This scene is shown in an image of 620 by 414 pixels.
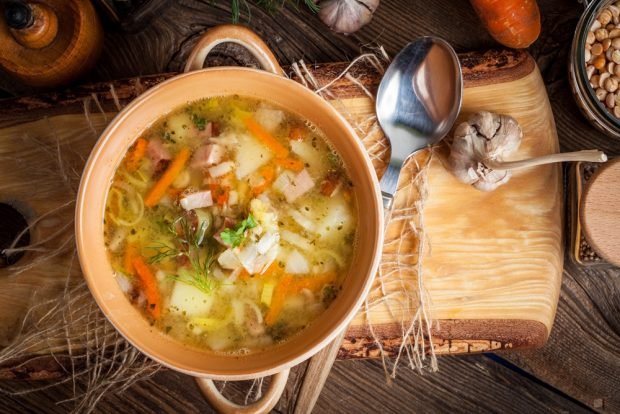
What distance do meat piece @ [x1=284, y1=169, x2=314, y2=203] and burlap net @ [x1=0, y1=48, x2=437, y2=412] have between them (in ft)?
0.99

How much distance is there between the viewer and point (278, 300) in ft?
6.30

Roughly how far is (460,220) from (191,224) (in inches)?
38.4

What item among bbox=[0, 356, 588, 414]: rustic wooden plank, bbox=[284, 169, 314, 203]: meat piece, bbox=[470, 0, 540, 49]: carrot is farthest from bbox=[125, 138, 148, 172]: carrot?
bbox=[470, 0, 540, 49]: carrot

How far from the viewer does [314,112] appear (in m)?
1.82

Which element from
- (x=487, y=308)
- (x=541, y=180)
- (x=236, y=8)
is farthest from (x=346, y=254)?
(x=236, y=8)

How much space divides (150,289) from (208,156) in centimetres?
48

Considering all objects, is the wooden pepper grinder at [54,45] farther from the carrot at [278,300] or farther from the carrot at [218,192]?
the carrot at [278,300]

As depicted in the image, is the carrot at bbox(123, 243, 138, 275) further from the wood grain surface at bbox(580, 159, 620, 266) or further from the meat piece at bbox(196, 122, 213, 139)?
the wood grain surface at bbox(580, 159, 620, 266)

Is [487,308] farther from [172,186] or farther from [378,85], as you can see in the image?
[172,186]

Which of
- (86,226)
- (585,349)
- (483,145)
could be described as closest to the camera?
(86,226)

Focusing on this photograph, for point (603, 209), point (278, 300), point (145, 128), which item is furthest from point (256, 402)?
point (603, 209)

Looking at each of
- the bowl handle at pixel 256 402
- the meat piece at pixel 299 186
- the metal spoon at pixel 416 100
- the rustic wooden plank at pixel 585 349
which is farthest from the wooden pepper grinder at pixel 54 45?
the rustic wooden plank at pixel 585 349

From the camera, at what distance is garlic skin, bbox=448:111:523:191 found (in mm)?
1998

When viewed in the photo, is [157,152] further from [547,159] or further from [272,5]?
[547,159]
